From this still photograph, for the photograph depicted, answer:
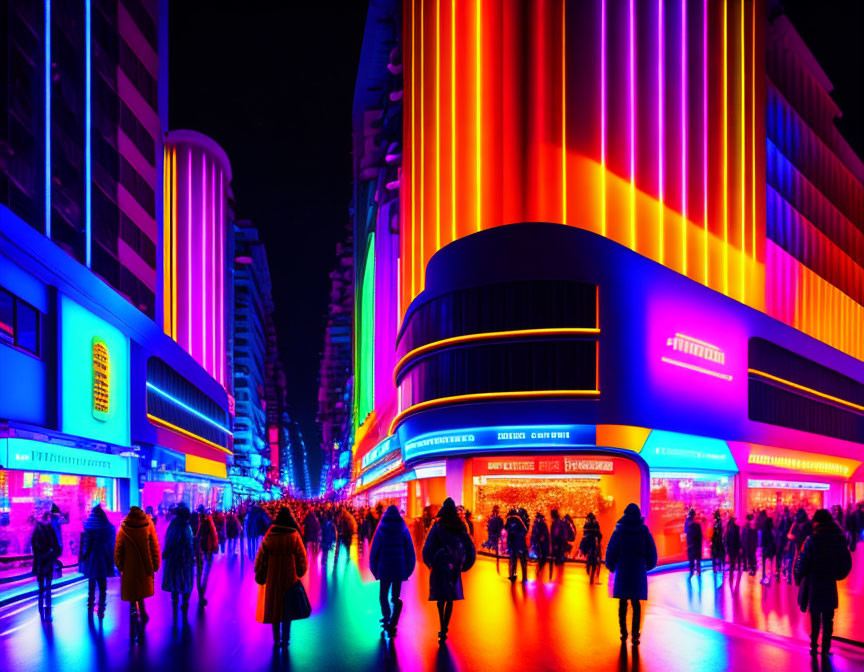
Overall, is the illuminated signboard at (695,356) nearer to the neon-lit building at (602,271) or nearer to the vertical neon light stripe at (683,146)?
the neon-lit building at (602,271)

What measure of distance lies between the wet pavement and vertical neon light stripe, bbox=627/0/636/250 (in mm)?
22538

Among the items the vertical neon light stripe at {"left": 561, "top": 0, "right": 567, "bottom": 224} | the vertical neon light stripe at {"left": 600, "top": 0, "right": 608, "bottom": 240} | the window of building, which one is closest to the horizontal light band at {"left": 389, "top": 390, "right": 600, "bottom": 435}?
the vertical neon light stripe at {"left": 600, "top": 0, "right": 608, "bottom": 240}

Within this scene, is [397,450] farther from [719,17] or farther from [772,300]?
[719,17]

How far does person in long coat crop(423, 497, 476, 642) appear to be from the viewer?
12.5m

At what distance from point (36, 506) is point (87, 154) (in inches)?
821

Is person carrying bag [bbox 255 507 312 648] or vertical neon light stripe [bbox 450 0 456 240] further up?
vertical neon light stripe [bbox 450 0 456 240]

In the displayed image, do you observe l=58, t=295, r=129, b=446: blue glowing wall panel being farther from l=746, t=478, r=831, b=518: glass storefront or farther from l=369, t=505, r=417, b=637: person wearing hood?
l=746, t=478, r=831, b=518: glass storefront

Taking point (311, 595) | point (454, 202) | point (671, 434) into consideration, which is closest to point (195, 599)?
point (311, 595)

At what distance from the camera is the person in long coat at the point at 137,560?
510 inches

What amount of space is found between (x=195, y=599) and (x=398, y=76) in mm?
49106

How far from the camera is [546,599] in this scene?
17.9 m

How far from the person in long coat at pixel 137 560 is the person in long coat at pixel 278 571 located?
85.1 inches

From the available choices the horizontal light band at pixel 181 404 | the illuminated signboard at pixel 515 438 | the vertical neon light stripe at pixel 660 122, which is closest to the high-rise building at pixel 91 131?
the horizontal light band at pixel 181 404

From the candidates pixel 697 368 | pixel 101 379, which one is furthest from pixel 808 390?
pixel 101 379
